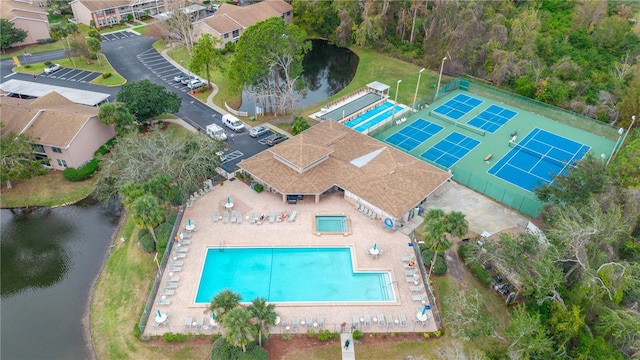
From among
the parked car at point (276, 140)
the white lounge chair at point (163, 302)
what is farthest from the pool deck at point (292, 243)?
the parked car at point (276, 140)

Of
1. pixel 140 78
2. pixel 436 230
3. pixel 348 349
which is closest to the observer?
pixel 348 349

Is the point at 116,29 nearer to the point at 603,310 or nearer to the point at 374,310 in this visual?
the point at 374,310

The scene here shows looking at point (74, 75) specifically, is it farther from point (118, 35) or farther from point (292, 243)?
point (292, 243)

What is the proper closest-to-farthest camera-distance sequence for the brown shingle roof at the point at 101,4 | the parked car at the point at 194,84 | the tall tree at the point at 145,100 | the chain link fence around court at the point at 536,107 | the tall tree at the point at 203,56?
the tall tree at the point at 145,100 → the chain link fence around court at the point at 536,107 → the tall tree at the point at 203,56 → the parked car at the point at 194,84 → the brown shingle roof at the point at 101,4

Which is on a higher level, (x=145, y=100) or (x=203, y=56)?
(x=203, y=56)

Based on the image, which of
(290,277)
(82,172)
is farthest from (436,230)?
(82,172)

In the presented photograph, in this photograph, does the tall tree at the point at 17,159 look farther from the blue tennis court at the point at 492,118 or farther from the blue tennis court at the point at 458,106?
the blue tennis court at the point at 492,118
